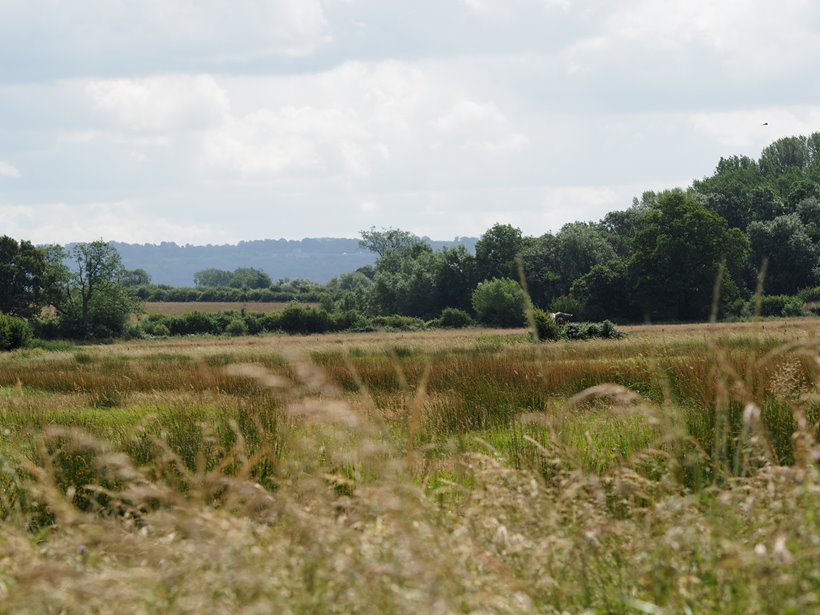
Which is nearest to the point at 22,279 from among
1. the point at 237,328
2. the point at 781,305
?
the point at 237,328

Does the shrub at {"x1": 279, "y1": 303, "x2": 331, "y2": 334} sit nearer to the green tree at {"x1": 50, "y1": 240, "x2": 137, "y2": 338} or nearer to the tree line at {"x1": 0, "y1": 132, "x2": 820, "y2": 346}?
the tree line at {"x1": 0, "y1": 132, "x2": 820, "y2": 346}

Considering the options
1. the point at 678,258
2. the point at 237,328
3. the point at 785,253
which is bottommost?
the point at 237,328

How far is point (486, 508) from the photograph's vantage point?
4.88m

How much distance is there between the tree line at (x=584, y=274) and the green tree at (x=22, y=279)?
0.27 ft

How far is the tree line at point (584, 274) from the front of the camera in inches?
2749

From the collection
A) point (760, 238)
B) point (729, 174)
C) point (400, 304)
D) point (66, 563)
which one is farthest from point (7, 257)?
point (729, 174)

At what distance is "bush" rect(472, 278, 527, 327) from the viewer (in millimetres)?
78188

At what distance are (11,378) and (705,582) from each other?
24687mm

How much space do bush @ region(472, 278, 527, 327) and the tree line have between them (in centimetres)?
9

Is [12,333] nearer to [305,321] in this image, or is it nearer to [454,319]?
[305,321]

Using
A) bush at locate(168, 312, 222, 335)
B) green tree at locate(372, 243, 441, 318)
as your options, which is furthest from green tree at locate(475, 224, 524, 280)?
bush at locate(168, 312, 222, 335)

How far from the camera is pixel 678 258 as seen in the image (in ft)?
230

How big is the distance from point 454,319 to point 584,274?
41.9 ft

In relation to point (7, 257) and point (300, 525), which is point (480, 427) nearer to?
point (300, 525)
